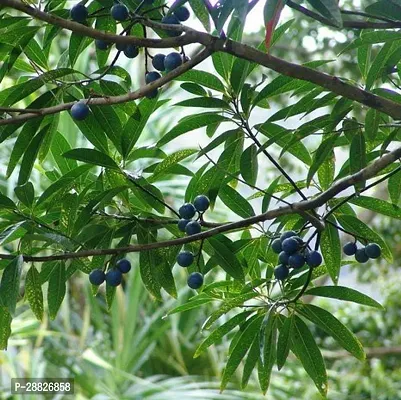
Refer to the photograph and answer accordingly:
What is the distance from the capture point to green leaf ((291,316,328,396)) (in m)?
1.03

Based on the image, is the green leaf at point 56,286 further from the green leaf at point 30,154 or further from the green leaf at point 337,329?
the green leaf at point 337,329

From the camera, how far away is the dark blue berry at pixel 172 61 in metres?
0.77

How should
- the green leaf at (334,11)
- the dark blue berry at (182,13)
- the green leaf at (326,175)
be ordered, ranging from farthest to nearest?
the green leaf at (326,175), the dark blue berry at (182,13), the green leaf at (334,11)

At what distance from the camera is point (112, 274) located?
2.98 ft

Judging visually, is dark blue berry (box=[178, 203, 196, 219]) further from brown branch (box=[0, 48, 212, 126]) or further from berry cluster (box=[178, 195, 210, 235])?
brown branch (box=[0, 48, 212, 126])

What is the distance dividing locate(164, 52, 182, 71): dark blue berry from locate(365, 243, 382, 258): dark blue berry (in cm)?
34

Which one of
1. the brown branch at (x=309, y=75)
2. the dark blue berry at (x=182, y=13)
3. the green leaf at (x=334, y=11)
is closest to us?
the green leaf at (x=334, y=11)

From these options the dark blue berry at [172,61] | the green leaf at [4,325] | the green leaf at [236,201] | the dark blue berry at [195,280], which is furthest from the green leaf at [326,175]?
the green leaf at [4,325]

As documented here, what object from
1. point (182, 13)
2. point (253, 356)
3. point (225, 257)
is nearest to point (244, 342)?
point (253, 356)

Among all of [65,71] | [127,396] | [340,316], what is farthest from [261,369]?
[340,316]

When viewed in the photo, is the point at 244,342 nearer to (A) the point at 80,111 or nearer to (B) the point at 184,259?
(B) the point at 184,259

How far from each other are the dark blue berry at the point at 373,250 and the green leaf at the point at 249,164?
0.53 ft

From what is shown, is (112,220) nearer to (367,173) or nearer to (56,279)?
(56,279)

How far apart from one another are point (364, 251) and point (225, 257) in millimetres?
169
